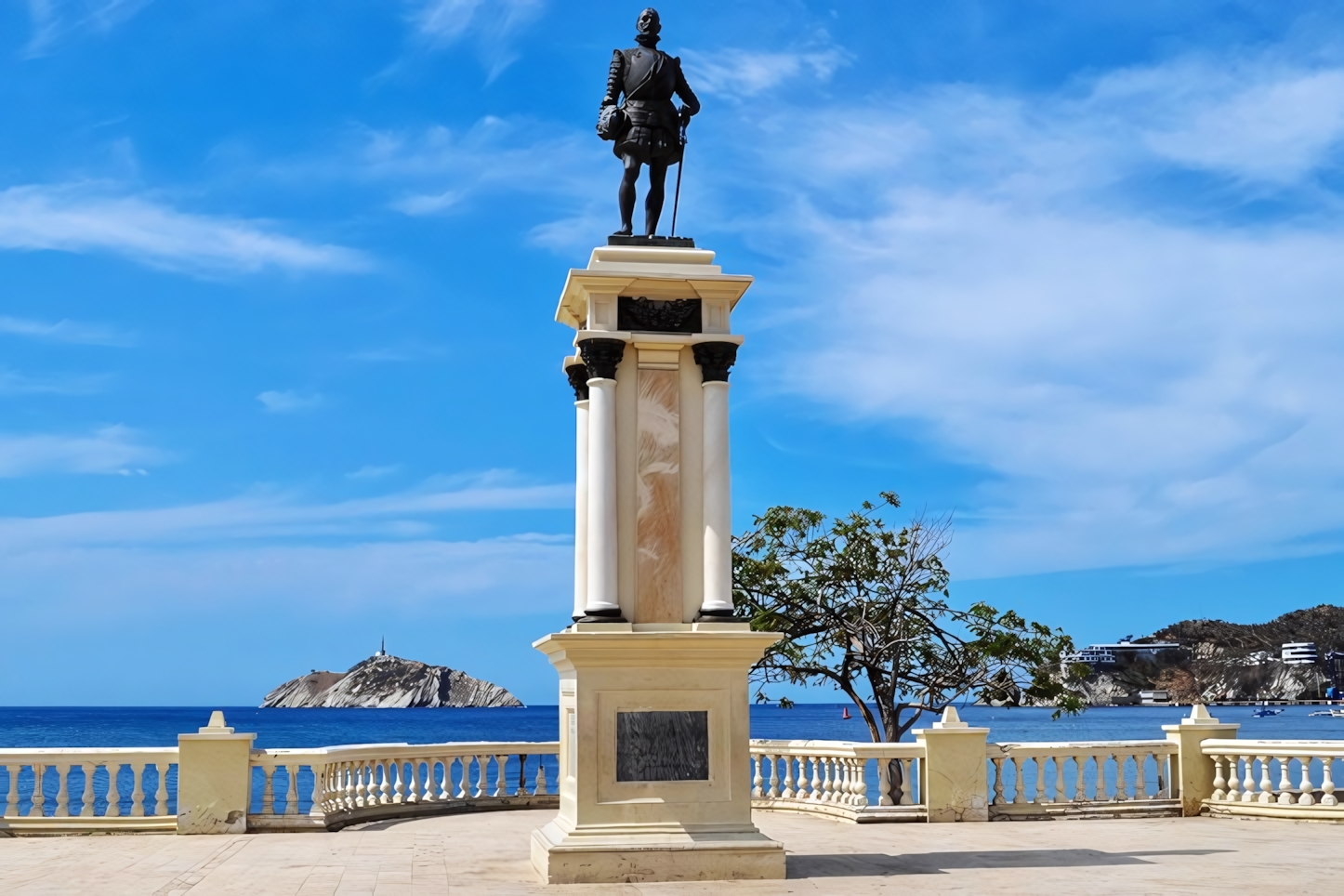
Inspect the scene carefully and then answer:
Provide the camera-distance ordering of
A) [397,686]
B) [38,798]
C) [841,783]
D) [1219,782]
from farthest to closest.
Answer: [397,686]
[1219,782]
[841,783]
[38,798]

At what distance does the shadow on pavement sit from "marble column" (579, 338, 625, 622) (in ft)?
8.74

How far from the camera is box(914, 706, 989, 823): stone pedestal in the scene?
51.8 feet

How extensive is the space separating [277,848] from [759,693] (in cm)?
1031

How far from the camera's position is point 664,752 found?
11.7 meters

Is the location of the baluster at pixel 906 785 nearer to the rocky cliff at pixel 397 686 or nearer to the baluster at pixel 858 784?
the baluster at pixel 858 784

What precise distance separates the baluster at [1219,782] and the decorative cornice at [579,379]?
357 inches

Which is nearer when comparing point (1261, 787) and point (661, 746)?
point (661, 746)

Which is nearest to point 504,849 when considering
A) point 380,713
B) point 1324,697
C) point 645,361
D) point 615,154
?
point 645,361

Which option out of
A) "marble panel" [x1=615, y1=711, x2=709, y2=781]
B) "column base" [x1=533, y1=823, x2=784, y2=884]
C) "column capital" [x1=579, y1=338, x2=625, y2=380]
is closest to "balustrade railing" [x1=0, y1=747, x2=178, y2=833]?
"column base" [x1=533, y1=823, x2=784, y2=884]

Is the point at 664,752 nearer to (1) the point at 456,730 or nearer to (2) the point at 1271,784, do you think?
(2) the point at 1271,784

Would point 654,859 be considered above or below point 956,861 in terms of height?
above

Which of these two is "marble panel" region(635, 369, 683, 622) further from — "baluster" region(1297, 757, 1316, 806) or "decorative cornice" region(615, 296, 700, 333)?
"baluster" region(1297, 757, 1316, 806)

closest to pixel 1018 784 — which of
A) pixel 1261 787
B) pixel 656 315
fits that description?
pixel 1261 787

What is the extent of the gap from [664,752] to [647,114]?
5603 millimetres
